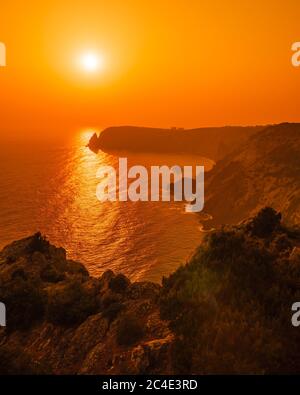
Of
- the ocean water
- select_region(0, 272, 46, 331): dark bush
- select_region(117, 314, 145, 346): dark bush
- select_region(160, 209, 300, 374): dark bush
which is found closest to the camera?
select_region(160, 209, 300, 374): dark bush

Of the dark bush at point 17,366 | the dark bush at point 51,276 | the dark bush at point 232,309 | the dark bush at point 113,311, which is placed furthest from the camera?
the dark bush at point 51,276

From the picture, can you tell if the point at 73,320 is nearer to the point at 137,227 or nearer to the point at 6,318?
the point at 6,318

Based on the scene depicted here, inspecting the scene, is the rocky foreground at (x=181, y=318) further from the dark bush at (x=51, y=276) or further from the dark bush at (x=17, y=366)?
the dark bush at (x=51, y=276)

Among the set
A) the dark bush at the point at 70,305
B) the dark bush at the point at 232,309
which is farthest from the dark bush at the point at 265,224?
the dark bush at the point at 70,305

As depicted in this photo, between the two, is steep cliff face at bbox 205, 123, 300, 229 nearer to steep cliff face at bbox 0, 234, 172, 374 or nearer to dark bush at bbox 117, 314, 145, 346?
steep cliff face at bbox 0, 234, 172, 374

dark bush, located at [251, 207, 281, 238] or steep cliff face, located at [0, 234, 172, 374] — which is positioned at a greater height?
dark bush, located at [251, 207, 281, 238]

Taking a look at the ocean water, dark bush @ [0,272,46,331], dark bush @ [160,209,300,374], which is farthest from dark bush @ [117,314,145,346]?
the ocean water

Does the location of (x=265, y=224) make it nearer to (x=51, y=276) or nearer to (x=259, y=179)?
(x=51, y=276)
